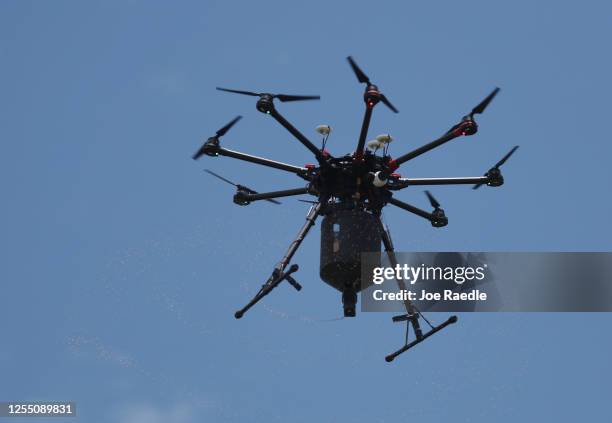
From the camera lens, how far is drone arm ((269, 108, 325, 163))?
3529 centimetres

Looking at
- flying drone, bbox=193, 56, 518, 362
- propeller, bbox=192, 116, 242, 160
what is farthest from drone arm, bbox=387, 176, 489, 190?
propeller, bbox=192, 116, 242, 160

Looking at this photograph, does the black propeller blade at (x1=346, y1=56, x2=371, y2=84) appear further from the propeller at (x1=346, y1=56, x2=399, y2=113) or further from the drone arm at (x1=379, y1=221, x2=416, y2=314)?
the drone arm at (x1=379, y1=221, x2=416, y2=314)

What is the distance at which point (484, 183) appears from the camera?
38.0m

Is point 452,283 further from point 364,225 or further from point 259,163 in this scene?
point 259,163

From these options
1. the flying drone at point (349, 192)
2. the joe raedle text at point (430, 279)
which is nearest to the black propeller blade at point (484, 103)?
the flying drone at point (349, 192)

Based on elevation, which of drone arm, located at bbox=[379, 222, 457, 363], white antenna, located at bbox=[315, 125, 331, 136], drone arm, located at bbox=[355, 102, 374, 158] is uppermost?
white antenna, located at bbox=[315, 125, 331, 136]

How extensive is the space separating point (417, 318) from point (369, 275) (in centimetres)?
193

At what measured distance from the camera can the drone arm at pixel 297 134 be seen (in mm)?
35291

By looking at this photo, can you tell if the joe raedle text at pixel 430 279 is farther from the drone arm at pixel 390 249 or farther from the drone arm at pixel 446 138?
the drone arm at pixel 446 138

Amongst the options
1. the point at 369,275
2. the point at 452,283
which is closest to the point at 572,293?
the point at 452,283

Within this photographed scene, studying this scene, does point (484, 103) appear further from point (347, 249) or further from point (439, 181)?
point (347, 249)

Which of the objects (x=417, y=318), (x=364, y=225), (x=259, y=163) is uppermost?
(x=259, y=163)

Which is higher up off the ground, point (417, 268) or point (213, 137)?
point (213, 137)

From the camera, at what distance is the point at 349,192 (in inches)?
1474
